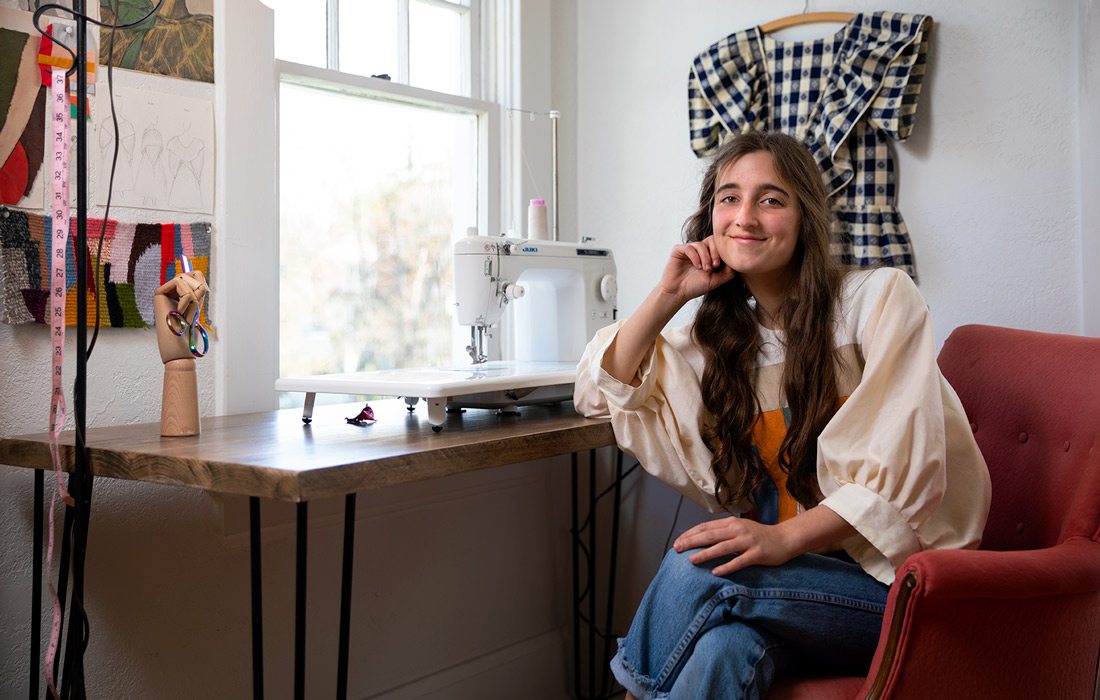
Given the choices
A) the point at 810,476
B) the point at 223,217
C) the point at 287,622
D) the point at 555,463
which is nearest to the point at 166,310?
the point at 223,217

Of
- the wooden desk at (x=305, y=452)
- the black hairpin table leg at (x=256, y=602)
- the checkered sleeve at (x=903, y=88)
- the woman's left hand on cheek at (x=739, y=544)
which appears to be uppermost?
the checkered sleeve at (x=903, y=88)

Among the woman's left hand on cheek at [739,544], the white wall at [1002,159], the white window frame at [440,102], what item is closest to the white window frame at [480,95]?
the white window frame at [440,102]

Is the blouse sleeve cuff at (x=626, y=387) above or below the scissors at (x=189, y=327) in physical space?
below

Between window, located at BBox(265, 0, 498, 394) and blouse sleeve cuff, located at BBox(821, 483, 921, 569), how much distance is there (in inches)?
43.1

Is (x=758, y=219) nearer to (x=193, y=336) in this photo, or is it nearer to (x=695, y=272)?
(x=695, y=272)

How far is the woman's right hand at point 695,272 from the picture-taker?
1592 mm

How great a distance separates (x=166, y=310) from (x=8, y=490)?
17.5 inches

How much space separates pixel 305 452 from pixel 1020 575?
36.2 inches

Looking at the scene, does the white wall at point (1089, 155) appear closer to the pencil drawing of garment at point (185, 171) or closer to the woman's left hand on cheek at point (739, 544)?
the woman's left hand on cheek at point (739, 544)

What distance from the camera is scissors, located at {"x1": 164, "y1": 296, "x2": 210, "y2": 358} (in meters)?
1.54

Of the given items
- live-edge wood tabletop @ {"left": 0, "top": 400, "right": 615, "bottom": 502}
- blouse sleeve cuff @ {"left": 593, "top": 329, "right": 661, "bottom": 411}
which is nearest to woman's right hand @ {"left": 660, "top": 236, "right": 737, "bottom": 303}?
blouse sleeve cuff @ {"left": 593, "top": 329, "right": 661, "bottom": 411}

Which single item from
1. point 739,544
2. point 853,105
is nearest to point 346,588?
point 739,544

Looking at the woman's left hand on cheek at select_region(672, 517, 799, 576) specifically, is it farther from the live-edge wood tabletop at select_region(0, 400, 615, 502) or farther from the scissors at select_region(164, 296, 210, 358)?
the scissors at select_region(164, 296, 210, 358)

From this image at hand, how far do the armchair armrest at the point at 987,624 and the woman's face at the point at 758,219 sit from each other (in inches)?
21.4
